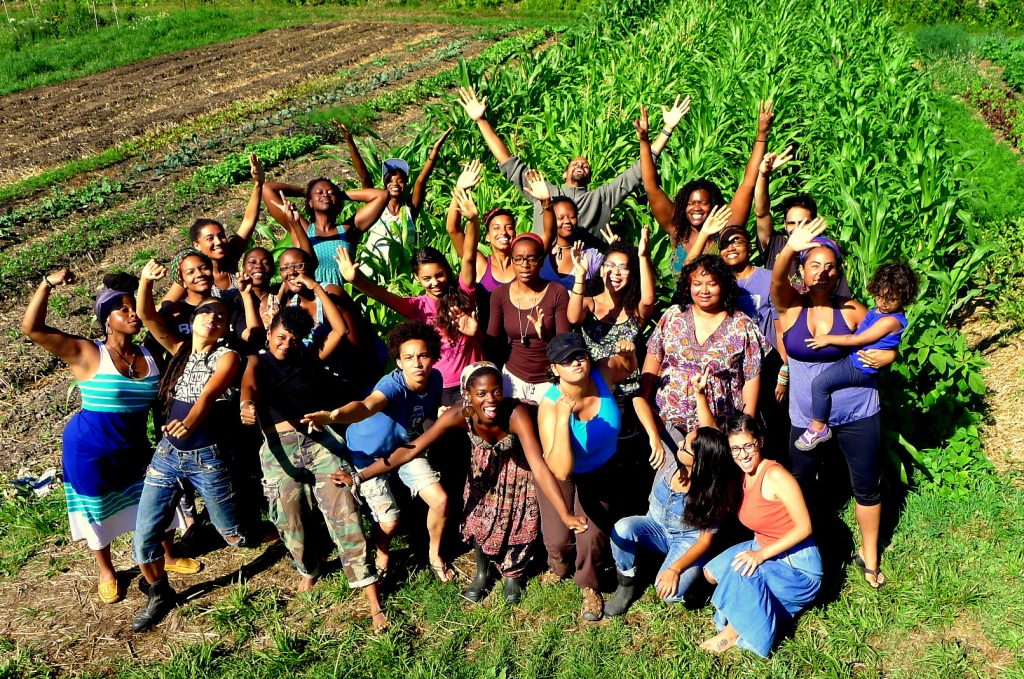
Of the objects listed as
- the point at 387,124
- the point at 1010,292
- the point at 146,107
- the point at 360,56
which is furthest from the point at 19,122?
the point at 1010,292

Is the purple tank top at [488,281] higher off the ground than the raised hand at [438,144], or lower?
lower

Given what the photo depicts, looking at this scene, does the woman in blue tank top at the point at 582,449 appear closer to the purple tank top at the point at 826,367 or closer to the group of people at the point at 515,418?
the group of people at the point at 515,418

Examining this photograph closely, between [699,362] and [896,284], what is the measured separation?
1.00 metres

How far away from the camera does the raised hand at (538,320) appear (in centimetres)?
430

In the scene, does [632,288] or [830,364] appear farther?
[632,288]

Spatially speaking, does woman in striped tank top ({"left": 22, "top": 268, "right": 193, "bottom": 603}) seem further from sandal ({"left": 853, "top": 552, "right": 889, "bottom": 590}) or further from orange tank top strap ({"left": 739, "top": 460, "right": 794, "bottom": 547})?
sandal ({"left": 853, "top": 552, "right": 889, "bottom": 590})

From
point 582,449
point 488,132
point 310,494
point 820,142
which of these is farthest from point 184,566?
point 820,142

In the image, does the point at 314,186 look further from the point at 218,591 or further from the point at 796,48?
the point at 796,48

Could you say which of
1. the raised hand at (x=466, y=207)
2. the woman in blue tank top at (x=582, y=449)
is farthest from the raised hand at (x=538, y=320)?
the raised hand at (x=466, y=207)

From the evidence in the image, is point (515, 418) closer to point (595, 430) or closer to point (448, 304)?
point (595, 430)

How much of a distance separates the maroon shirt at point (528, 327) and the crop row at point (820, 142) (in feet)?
4.93

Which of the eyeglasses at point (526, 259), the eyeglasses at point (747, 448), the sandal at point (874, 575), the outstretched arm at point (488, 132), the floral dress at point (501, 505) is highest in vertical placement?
the outstretched arm at point (488, 132)

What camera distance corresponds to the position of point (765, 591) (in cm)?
370

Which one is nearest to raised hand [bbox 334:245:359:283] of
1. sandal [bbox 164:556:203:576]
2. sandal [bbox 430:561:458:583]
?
sandal [bbox 430:561:458:583]
